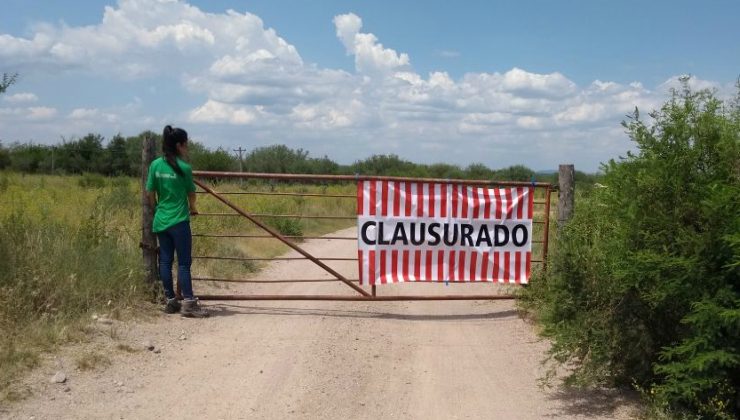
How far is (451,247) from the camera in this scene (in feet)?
28.8

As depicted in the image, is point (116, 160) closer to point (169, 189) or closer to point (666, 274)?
point (169, 189)

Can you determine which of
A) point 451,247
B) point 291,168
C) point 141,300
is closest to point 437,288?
point 451,247

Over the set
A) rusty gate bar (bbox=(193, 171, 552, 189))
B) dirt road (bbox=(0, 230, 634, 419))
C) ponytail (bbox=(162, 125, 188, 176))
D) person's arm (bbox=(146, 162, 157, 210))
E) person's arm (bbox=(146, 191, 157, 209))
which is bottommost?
dirt road (bbox=(0, 230, 634, 419))

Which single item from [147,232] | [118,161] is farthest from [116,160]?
[147,232]

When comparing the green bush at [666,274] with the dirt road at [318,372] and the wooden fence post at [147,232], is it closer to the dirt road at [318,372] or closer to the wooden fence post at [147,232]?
the dirt road at [318,372]

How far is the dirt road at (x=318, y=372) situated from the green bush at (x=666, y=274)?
56 cm

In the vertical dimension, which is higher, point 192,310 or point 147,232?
point 147,232

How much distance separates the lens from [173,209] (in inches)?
311

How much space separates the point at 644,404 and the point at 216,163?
3409cm

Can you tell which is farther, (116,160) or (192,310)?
(116,160)

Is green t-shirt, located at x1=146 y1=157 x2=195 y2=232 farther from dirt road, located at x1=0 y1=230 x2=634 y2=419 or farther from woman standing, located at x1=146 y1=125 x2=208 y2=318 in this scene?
dirt road, located at x1=0 y1=230 x2=634 y2=419

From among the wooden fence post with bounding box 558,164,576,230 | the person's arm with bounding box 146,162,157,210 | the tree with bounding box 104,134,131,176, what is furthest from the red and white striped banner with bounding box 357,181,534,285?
the tree with bounding box 104,134,131,176

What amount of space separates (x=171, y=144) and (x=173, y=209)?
77cm

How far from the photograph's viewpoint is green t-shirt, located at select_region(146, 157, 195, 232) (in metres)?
7.86
